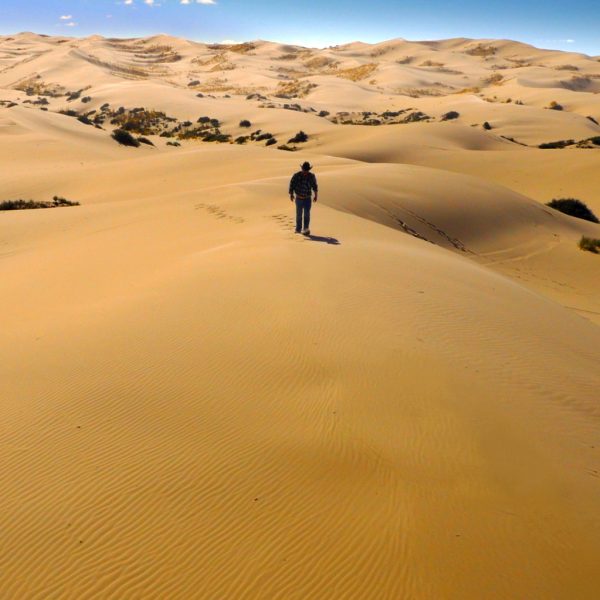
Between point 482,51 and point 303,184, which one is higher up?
point 482,51

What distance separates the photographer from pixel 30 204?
17.4 metres

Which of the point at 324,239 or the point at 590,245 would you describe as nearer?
the point at 324,239

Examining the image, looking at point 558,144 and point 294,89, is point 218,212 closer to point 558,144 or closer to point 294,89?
point 558,144

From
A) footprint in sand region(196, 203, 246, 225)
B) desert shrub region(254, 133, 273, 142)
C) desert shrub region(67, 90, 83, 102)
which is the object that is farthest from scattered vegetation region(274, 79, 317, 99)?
footprint in sand region(196, 203, 246, 225)

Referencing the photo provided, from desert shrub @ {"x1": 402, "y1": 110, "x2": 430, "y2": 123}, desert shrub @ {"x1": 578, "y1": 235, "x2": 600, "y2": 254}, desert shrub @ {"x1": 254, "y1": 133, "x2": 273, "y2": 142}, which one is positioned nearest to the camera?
desert shrub @ {"x1": 578, "y1": 235, "x2": 600, "y2": 254}

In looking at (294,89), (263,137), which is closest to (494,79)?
(294,89)

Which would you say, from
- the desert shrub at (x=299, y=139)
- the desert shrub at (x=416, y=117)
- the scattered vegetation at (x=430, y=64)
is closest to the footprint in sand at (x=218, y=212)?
the desert shrub at (x=299, y=139)

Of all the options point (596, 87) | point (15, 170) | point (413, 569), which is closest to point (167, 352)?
point (413, 569)

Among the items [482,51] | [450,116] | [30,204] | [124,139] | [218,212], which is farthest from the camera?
[482,51]

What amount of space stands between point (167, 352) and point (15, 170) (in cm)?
2115

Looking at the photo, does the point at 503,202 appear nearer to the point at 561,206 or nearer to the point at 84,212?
the point at 561,206

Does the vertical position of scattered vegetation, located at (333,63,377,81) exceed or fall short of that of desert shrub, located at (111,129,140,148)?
it exceeds it

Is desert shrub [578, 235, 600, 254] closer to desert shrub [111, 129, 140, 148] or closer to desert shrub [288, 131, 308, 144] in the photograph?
desert shrub [288, 131, 308, 144]

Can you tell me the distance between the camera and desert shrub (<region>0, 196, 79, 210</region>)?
17.0m
